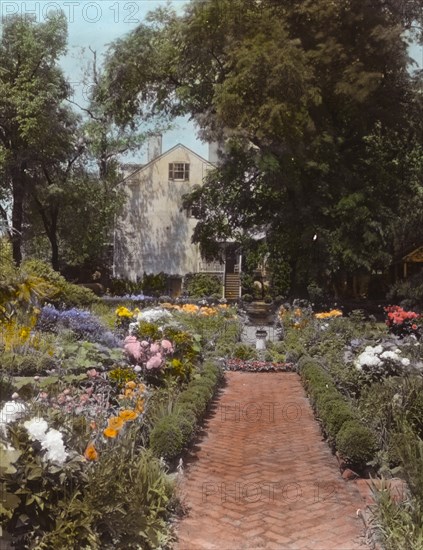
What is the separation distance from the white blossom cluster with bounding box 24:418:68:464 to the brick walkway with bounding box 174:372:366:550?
1.27m

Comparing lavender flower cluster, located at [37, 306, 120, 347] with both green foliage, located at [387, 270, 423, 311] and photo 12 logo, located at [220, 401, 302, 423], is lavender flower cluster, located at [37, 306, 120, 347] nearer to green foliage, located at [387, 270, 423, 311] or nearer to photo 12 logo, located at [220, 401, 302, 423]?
photo 12 logo, located at [220, 401, 302, 423]

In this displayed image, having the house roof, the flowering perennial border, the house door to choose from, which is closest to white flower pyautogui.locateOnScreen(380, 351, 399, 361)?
the flowering perennial border

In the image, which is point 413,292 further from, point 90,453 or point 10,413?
point 10,413

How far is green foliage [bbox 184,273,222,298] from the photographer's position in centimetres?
3706

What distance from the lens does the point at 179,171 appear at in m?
39.8

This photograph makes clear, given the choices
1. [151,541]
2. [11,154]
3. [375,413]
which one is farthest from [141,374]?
[11,154]

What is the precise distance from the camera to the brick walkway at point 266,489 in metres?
4.81

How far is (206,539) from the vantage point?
15.8 feet

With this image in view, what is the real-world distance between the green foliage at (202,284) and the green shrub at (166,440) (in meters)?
30.0

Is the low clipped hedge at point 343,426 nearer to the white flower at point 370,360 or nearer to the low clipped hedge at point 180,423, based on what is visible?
the white flower at point 370,360

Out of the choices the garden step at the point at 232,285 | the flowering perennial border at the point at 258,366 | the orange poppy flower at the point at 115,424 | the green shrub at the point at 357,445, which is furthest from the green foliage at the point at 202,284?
the orange poppy flower at the point at 115,424

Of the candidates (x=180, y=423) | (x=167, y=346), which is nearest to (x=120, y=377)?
(x=167, y=346)

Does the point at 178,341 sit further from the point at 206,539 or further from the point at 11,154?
the point at 11,154

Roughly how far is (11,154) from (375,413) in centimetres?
2792
